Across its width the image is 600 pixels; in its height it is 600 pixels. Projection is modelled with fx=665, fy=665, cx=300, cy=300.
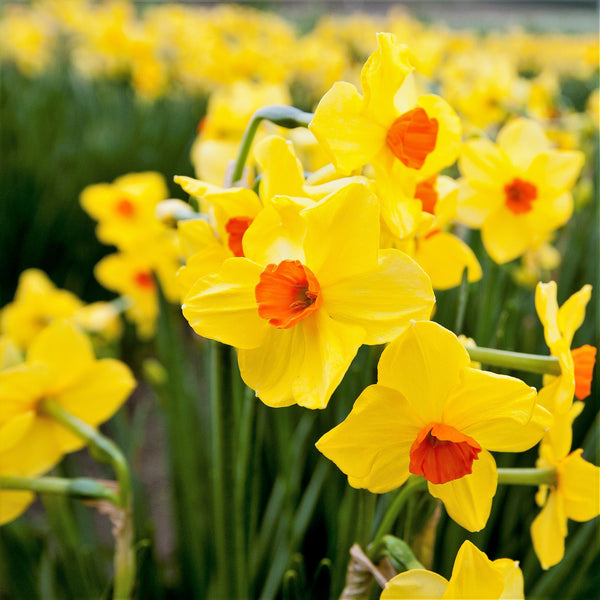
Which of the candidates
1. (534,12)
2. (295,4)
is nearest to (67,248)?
(295,4)

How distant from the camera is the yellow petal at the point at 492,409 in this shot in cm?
46

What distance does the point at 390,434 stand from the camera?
487mm

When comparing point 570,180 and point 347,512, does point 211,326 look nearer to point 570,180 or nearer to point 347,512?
point 347,512

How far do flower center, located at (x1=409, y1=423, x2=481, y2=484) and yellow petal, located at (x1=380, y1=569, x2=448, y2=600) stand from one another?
0.26ft

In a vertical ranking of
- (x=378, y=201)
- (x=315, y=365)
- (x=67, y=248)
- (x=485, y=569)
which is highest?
(x=378, y=201)

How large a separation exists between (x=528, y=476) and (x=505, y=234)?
35 cm

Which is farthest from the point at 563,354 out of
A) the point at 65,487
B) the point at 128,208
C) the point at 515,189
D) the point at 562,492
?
the point at 128,208

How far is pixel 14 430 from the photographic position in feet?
2.31

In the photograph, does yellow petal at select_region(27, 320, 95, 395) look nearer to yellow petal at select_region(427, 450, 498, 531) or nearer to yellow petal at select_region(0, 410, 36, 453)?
yellow petal at select_region(0, 410, 36, 453)

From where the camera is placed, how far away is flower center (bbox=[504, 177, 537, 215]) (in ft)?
2.74

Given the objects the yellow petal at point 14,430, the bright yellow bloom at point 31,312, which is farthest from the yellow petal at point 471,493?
the bright yellow bloom at point 31,312

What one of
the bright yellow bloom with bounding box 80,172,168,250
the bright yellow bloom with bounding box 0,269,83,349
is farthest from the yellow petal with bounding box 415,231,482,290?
the bright yellow bloom with bounding box 0,269,83,349

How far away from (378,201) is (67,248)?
194 cm

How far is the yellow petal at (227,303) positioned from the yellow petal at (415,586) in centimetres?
20
